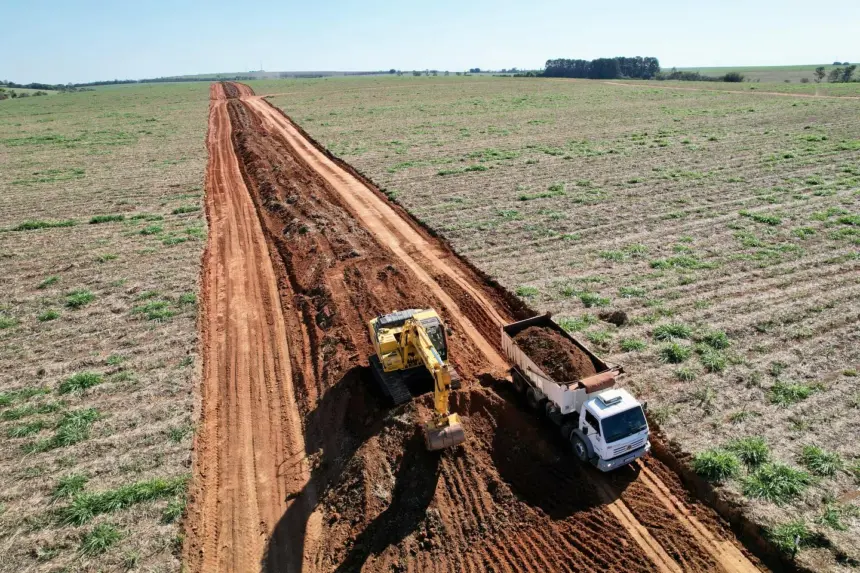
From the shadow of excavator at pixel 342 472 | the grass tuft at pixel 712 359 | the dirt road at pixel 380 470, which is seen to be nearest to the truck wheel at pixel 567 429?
the dirt road at pixel 380 470

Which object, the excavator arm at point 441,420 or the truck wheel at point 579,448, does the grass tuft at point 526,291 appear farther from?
the excavator arm at point 441,420

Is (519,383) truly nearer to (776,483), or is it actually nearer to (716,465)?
(716,465)

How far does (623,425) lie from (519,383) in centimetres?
327

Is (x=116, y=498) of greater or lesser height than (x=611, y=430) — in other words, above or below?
below

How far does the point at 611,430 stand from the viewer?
11.1 m

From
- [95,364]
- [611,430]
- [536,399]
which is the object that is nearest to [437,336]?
[536,399]

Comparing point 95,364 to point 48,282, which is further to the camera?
point 48,282

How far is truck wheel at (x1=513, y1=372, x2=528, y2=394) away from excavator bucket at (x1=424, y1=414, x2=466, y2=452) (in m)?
3.07

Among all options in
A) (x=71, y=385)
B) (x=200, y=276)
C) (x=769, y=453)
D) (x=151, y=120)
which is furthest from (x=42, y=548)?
(x=151, y=120)

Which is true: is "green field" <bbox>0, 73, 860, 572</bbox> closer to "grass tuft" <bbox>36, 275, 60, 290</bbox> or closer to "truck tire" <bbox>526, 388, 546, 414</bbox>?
"grass tuft" <bbox>36, 275, 60, 290</bbox>

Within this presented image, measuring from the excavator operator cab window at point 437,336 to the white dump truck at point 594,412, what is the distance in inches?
79.3

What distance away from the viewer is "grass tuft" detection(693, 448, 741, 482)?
11.3 m

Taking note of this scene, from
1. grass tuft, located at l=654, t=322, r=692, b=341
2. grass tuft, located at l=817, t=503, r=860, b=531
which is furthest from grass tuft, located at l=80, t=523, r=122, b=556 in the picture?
grass tuft, located at l=654, t=322, r=692, b=341

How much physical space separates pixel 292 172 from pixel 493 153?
15.4 metres
